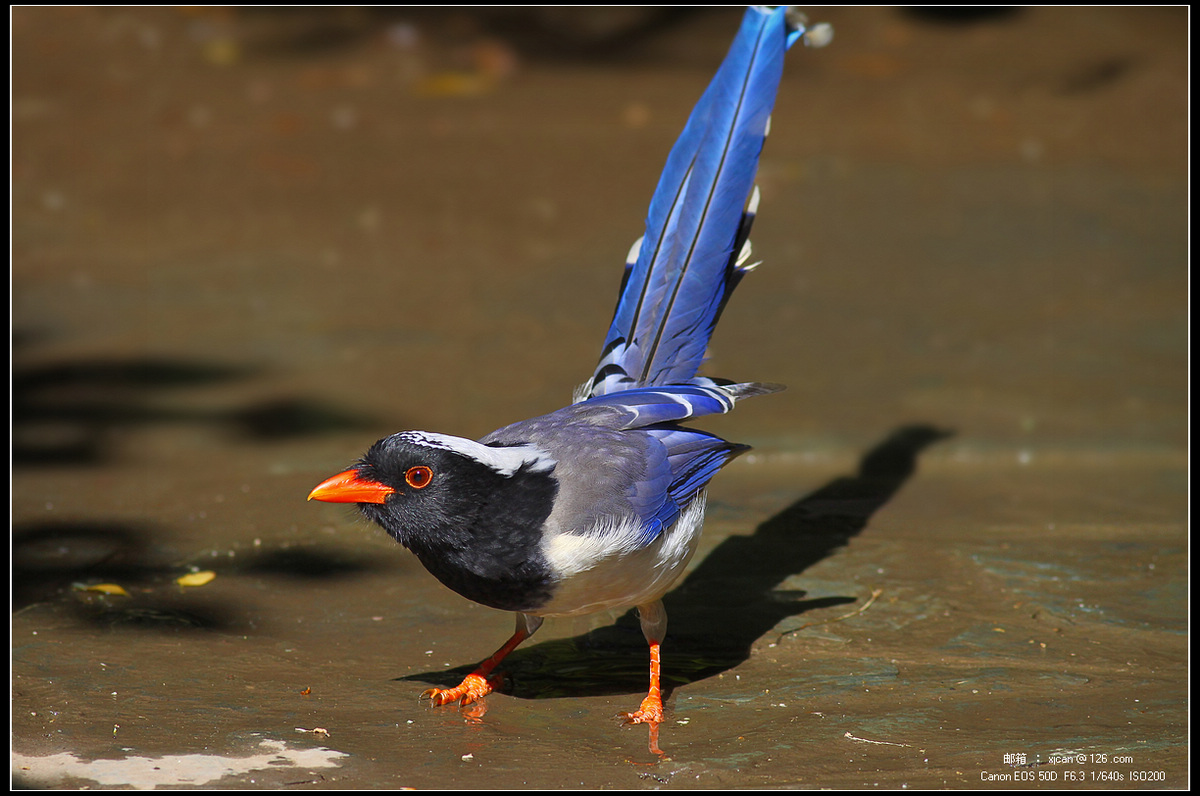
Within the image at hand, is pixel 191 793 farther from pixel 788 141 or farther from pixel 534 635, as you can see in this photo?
pixel 788 141

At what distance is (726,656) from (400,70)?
7924 mm

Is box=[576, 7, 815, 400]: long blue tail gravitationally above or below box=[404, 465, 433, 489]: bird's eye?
above

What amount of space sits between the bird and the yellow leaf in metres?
1.07

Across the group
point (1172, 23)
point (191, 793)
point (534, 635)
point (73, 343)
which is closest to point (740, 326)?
point (534, 635)

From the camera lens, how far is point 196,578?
430 cm

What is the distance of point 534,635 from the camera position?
4.06 meters

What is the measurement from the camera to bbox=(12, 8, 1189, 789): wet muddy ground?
131 inches

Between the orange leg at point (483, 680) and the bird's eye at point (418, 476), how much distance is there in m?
0.66

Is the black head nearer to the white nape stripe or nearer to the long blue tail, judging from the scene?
the white nape stripe

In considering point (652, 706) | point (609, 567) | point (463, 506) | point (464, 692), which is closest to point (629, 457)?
point (609, 567)

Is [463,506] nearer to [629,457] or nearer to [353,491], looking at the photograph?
[353,491]

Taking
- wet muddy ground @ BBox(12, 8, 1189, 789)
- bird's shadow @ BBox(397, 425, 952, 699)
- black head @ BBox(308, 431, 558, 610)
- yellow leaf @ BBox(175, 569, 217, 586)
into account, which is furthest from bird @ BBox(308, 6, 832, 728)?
yellow leaf @ BBox(175, 569, 217, 586)

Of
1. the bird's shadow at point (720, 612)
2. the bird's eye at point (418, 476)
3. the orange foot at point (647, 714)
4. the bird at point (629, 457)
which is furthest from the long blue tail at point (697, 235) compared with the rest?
the orange foot at point (647, 714)

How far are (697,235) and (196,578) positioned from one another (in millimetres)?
2167
